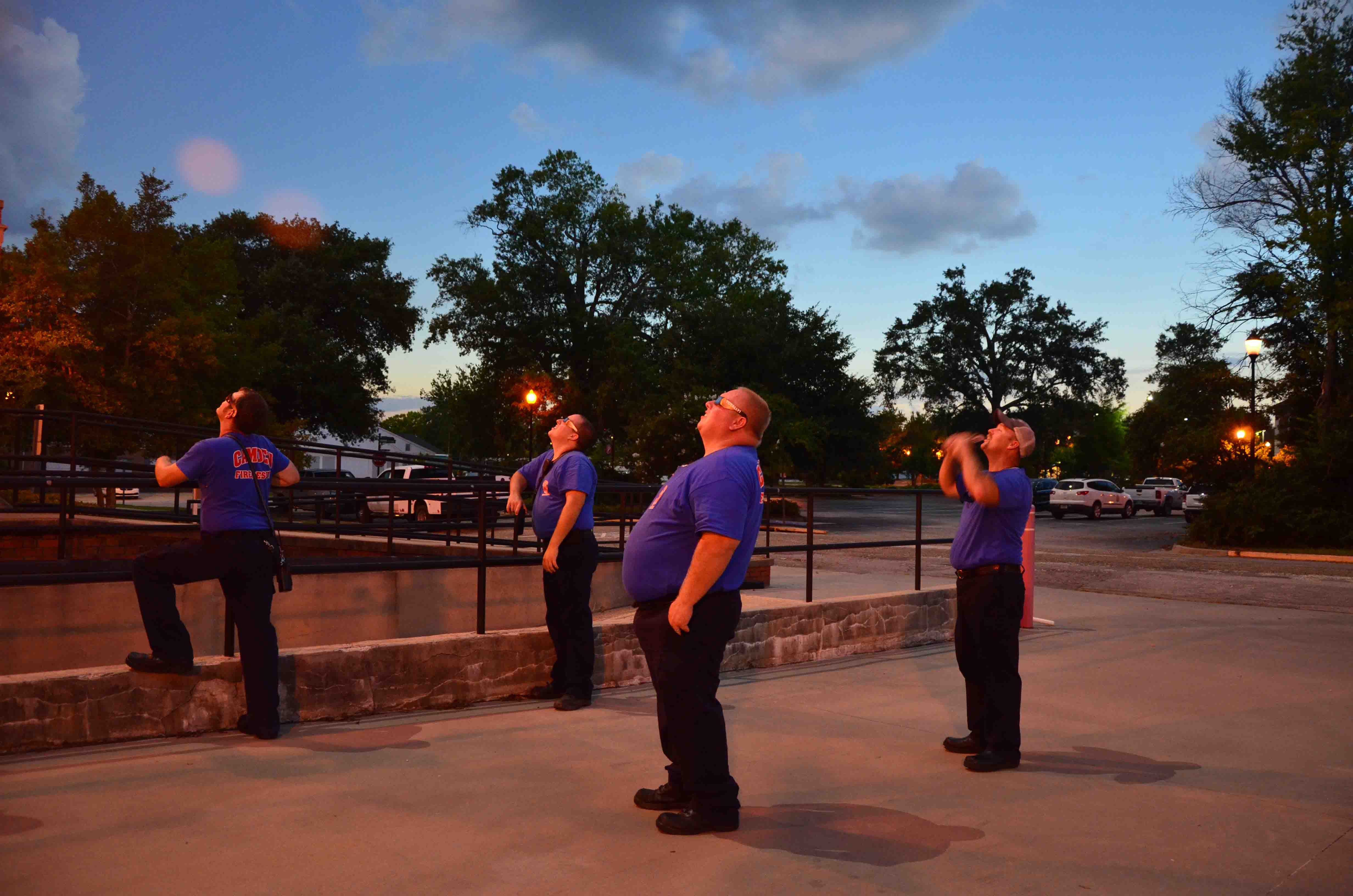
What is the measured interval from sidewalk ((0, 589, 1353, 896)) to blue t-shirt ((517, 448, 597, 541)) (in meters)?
1.12

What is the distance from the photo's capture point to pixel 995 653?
5191 millimetres

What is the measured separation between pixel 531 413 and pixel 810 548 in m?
26.0

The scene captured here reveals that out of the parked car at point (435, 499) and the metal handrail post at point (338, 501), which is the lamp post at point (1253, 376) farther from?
the metal handrail post at point (338, 501)

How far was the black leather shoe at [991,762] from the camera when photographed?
16.4 ft

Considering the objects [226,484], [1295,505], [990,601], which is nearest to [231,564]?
[226,484]

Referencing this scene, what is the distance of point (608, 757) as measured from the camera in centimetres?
523

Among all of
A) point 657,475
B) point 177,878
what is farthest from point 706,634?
point 657,475

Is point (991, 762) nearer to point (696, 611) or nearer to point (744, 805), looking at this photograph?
point (744, 805)

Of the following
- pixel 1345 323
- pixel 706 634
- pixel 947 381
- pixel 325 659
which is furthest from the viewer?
pixel 947 381

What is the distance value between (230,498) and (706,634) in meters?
2.74

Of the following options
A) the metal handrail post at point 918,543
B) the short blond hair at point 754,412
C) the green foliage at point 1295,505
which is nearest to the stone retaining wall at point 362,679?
the metal handrail post at point 918,543

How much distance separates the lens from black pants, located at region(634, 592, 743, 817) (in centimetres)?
401

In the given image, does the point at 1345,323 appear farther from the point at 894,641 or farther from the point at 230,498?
the point at 230,498

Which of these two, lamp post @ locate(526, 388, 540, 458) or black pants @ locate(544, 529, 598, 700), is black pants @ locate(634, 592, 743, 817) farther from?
lamp post @ locate(526, 388, 540, 458)
